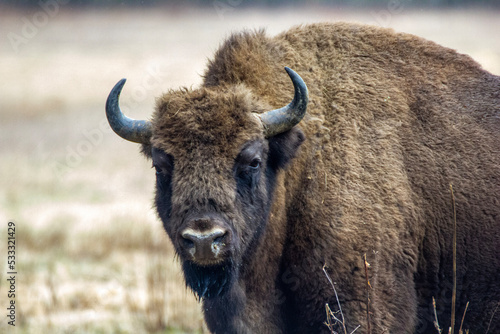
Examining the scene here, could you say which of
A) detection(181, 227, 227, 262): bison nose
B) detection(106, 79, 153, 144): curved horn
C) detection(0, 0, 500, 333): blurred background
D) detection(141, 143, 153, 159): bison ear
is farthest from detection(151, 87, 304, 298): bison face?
detection(0, 0, 500, 333): blurred background

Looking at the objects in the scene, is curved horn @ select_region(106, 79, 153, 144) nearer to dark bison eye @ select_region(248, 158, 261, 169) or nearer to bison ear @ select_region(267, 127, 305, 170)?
dark bison eye @ select_region(248, 158, 261, 169)

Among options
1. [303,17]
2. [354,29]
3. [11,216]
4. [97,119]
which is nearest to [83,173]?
[11,216]

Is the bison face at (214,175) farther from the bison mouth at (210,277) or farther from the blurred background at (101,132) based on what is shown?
the blurred background at (101,132)

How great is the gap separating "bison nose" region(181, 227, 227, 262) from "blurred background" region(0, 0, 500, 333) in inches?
37.4

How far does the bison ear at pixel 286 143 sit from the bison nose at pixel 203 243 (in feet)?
3.23

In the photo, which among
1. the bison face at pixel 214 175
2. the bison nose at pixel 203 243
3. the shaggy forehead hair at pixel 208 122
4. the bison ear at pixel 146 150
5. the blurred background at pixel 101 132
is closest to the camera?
the bison nose at pixel 203 243

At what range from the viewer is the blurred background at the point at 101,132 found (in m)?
8.44

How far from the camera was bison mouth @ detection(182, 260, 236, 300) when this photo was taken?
4.25 meters

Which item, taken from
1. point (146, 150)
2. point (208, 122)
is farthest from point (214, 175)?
point (146, 150)

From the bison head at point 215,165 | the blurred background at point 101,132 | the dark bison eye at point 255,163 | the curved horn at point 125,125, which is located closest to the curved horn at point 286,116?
the bison head at point 215,165

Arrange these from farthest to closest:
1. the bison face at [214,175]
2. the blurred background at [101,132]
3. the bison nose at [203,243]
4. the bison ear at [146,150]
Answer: the blurred background at [101,132]
the bison ear at [146,150]
the bison face at [214,175]
the bison nose at [203,243]

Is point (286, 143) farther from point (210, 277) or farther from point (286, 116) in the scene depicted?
point (210, 277)

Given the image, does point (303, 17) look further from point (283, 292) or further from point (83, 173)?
point (283, 292)

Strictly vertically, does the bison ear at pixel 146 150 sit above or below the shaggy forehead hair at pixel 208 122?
below
